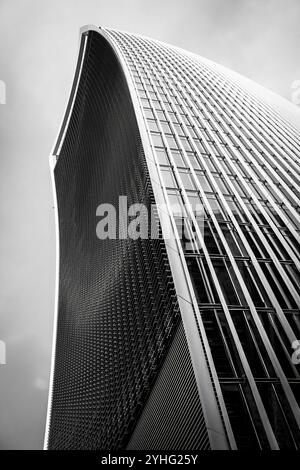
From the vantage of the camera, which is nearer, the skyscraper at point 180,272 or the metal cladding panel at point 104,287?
the skyscraper at point 180,272

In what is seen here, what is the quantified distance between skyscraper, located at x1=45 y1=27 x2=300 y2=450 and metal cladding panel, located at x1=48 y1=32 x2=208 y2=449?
0.24 m

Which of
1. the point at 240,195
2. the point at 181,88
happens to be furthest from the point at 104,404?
the point at 181,88

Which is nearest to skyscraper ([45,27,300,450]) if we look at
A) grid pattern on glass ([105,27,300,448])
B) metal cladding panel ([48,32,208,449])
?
grid pattern on glass ([105,27,300,448])

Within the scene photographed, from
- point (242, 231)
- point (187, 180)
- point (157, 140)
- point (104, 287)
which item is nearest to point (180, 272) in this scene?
point (242, 231)

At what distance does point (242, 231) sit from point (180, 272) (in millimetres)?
5228

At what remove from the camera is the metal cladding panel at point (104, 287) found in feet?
79.8

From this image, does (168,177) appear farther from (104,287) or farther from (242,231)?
(104,287)

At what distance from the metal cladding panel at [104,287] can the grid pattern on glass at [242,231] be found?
5.45 feet

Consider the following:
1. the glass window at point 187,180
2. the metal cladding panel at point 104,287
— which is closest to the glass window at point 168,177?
the glass window at point 187,180

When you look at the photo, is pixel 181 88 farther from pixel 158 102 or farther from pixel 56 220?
pixel 56 220

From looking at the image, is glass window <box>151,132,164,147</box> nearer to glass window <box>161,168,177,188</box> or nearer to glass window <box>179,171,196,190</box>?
glass window <box>161,168,177,188</box>

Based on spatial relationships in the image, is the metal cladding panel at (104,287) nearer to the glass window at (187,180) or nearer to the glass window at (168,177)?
the glass window at (168,177)

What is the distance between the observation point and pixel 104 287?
45.6m

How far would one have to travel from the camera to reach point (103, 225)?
53156 millimetres
